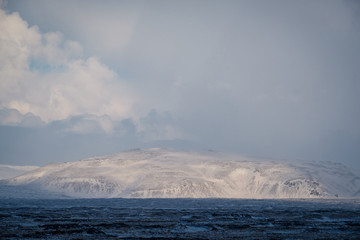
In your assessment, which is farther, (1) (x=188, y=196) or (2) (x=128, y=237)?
(1) (x=188, y=196)

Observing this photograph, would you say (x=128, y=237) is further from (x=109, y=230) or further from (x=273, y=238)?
(x=273, y=238)

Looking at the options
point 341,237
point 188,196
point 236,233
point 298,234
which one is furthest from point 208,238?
point 188,196

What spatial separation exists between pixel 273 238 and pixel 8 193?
6778 inches

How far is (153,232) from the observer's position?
56.7 metres

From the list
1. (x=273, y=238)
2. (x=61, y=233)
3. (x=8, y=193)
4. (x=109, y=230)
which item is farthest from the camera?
(x=8, y=193)

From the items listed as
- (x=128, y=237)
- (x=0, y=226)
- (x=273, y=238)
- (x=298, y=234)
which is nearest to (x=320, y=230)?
(x=298, y=234)

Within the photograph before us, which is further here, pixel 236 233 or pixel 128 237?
pixel 236 233

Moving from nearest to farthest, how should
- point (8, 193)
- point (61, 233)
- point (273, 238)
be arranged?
point (273, 238), point (61, 233), point (8, 193)

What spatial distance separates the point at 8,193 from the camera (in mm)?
194250

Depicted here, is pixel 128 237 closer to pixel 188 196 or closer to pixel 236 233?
pixel 236 233

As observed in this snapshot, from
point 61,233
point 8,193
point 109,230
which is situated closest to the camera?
point 61,233

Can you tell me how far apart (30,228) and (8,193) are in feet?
486

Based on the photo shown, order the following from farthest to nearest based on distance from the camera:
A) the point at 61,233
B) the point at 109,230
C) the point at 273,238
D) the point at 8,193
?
the point at 8,193 < the point at 109,230 < the point at 61,233 < the point at 273,238

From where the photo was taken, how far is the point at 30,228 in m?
60.0
